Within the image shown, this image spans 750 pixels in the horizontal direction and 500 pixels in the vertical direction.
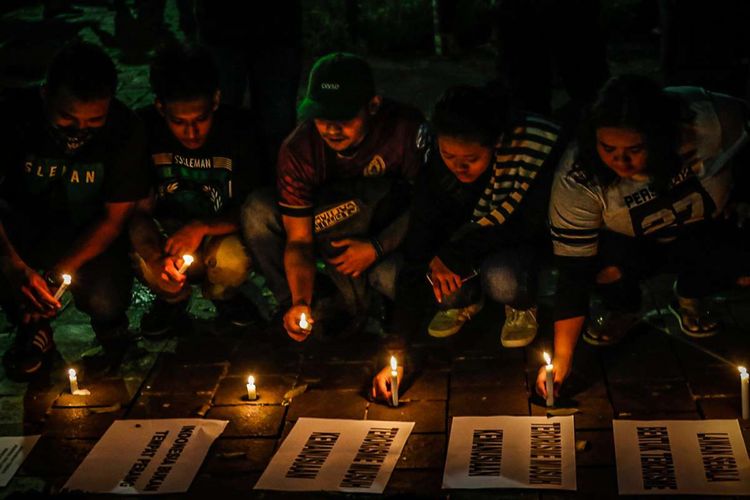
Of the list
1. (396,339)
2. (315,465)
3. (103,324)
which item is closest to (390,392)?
(396,339)

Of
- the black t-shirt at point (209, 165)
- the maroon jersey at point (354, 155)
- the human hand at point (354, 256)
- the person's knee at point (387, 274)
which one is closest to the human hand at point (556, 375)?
the person's knee at point (387, 274)

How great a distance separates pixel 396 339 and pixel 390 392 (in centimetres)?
30

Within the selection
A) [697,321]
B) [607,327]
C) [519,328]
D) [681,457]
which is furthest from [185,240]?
[681,457]

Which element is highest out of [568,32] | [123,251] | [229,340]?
[568,32]

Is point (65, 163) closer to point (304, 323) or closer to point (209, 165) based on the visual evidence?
point (209, 165)

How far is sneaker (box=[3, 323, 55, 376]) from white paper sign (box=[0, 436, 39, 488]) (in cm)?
54

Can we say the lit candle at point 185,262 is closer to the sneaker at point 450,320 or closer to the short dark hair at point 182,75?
the short dark hair at point 182,75

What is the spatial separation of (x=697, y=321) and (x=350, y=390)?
1.65 meters

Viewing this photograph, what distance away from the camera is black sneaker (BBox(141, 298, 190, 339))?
18.4 ft

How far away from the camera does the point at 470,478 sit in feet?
13.6

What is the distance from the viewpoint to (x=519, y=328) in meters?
5.20

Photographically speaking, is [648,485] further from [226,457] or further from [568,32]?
[568,32]

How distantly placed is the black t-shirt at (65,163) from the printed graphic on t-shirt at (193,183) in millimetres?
146

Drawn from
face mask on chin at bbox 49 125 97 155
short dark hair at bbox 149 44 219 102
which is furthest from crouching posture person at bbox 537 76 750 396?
face mask on chin at bbox 49 125 97 155
